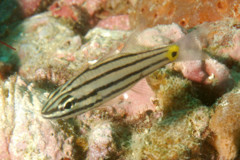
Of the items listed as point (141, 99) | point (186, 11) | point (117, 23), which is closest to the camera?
point (141, 99)

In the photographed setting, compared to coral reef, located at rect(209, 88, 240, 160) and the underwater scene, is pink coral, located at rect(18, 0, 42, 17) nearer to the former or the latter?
the underwater scene

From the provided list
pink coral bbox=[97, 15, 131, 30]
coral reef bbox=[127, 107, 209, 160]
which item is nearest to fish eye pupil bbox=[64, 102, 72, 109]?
coral reef bbox=[127, 107, 209, 160]

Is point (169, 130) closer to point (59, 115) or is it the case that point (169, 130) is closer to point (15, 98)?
→ point (59, 115)

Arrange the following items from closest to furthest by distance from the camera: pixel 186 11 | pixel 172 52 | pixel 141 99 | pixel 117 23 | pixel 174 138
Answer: pixel 172 52 < pixel 174 138 < pixel 141 99 < pixel 186 11 < pixel 117 23

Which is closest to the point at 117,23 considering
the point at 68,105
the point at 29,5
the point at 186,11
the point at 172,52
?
the point at 186,11

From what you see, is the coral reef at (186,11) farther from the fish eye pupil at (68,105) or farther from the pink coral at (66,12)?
the fish eye pupil at (68,105)

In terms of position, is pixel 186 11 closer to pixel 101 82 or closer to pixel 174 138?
pixel 174 138

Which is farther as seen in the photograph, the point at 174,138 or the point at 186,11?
the point at 186,11
